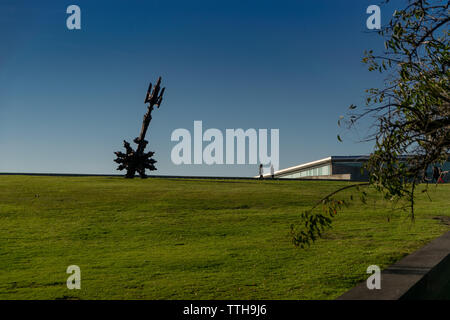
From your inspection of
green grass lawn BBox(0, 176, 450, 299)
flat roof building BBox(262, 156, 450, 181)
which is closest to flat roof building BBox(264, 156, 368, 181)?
flat roof building BBox(262, 156, 450, 181)

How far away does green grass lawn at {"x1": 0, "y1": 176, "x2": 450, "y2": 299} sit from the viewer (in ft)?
23.8

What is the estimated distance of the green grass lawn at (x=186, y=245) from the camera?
7255 millimetres

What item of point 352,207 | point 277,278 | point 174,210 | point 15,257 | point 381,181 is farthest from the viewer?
point 352,207

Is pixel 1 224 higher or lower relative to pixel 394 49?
lower

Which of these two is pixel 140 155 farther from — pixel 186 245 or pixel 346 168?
pixel 346 168

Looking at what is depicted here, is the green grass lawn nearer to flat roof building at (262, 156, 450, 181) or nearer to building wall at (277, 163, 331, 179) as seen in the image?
flat roof building at (262, 156, 450, 181)

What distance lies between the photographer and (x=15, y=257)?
1003 centimetres

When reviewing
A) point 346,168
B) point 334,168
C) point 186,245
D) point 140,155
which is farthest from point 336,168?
point 186,245

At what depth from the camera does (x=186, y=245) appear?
439 inches

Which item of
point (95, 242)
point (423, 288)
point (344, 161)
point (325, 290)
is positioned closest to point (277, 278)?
point (325, 290)

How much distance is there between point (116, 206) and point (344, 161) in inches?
1781

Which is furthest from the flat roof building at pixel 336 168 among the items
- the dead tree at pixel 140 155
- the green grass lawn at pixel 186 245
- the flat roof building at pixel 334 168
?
the green grass lawn at pixel 186 245
